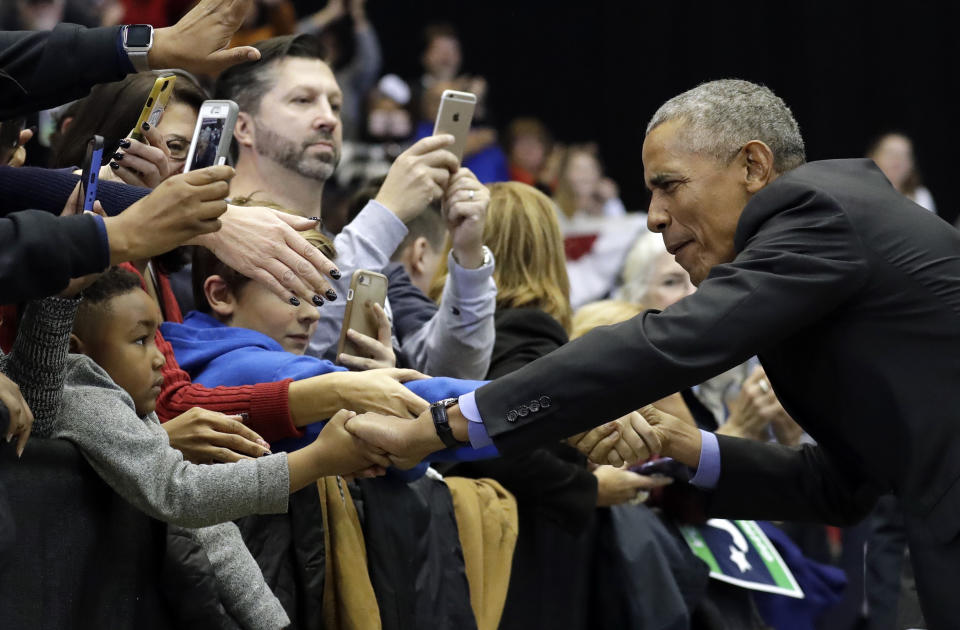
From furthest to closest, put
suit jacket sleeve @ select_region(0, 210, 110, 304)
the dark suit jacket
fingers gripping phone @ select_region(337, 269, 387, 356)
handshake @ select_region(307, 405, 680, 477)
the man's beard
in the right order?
the man's beard → fingers gripping phone @ select_region(337, 269, 387, 356) → handshake @ select_region(307, 405, 680, 477) → the dark suit jacket → suit jacket sleeve @ select_region(0, 210, 110, 304)

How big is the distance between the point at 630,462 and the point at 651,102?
944 centimetres

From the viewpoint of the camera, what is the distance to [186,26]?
3045 millimetres

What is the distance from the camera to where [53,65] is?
2.93 metres

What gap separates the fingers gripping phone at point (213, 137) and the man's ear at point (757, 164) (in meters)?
1.24

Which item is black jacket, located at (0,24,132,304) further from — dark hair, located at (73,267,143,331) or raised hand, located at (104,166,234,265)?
raised hand, located at (104,166,234,265)

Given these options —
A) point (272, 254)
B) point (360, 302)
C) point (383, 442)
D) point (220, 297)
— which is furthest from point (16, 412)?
point (360, 302)

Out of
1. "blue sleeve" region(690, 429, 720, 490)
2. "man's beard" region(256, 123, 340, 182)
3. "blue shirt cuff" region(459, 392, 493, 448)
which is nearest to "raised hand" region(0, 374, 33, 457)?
"blue shirt cuff" region(459, 392, 493, 448)

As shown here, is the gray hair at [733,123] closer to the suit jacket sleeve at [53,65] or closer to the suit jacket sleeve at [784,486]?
the suit jacket sleeve at [784,486]

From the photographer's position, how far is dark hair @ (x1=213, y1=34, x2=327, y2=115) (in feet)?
15.3

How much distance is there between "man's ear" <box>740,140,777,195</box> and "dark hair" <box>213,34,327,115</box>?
1.94 m

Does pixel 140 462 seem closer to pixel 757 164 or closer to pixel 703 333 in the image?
pixel 703 333

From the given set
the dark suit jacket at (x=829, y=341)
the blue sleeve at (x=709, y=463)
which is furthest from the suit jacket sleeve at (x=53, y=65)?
the blue sleeve at (x=709, y=463)

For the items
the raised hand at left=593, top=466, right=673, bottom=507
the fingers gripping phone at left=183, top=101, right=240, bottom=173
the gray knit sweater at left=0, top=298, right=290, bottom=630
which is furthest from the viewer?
the raised hand at left=593, top=466, right=673, bottom=507

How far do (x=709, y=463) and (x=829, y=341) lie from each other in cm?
69
